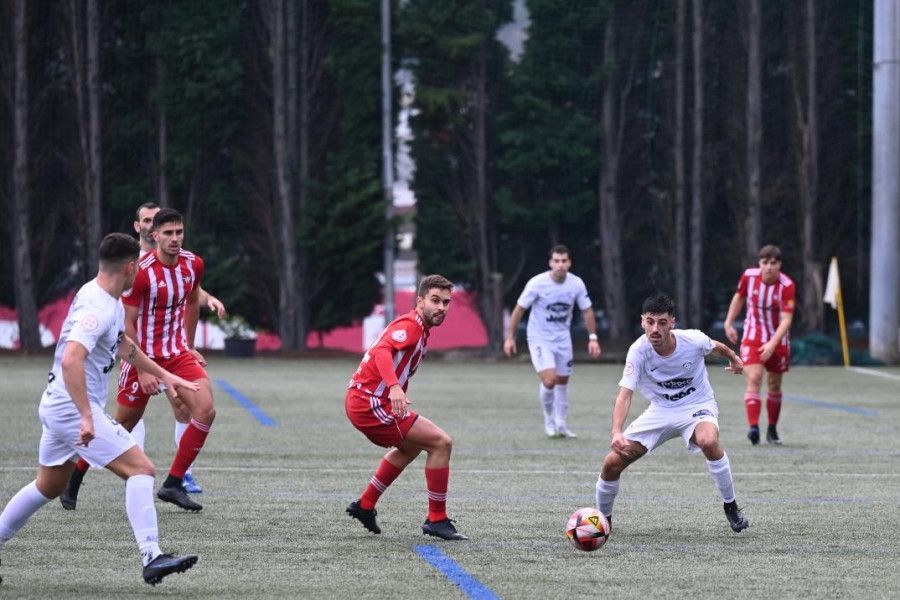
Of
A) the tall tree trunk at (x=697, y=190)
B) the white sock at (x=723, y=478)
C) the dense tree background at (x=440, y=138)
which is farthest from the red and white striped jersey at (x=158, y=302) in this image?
the tall tree trunk at (x=697, y=190)

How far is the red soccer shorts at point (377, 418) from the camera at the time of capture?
7.94m

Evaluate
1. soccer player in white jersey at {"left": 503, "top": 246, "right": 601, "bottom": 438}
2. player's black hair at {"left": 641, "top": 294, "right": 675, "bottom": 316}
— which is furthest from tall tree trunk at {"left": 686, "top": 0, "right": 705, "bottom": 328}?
player's black hair at {"left": 641, "top": 294, "right": 675, "bottom": 316}

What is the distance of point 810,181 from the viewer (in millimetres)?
36938

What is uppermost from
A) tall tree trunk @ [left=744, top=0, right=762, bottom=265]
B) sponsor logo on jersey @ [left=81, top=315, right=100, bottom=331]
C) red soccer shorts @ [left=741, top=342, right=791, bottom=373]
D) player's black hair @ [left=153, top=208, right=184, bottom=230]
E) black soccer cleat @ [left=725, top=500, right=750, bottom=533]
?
tall tree trunk @ [left=744, top=0, right=762, bottom=265]

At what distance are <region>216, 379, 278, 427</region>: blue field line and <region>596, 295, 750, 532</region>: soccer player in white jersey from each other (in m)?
7.71

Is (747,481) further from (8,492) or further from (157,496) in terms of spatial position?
(8,492)

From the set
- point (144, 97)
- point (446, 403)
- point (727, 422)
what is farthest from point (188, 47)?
point (727, 422)

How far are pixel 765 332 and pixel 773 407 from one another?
760 millimetres

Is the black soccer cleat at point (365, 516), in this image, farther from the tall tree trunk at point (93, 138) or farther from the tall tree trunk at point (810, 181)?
the tall tree trunk at point (93, 138)

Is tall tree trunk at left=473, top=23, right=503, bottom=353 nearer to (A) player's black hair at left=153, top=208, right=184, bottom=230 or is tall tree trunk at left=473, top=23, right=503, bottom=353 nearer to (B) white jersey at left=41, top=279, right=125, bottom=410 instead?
(A) player's black hair at left=153, top=208, right=184, bottom=230

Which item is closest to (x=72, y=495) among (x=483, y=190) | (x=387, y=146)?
(x=387, y=146)

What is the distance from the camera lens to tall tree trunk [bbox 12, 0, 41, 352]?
119 ft

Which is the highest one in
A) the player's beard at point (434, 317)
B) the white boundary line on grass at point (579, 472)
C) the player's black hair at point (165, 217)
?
the player's black hair at point (165, 217)

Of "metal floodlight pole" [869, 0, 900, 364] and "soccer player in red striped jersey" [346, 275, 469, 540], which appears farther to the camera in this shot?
"metal floodlight pole" [869, 0, 900, 364]
